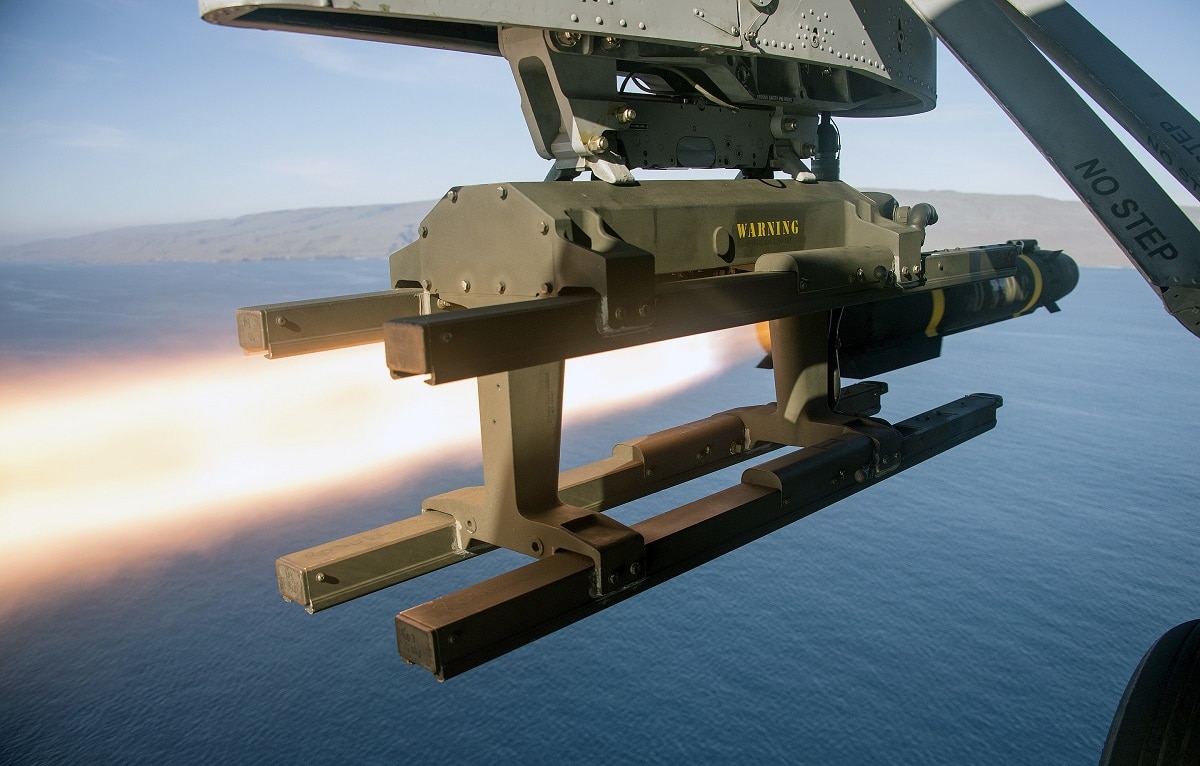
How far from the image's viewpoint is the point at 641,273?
2949mm

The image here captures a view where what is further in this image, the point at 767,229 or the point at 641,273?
the point at 767,229

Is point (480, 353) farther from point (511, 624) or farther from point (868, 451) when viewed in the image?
point (868, 451)

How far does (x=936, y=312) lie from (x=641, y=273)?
3.20 m

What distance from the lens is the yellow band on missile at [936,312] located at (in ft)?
17.9

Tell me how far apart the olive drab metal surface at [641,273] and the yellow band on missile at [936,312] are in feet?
1.55

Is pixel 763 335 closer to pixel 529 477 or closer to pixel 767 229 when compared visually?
pixel 767 229

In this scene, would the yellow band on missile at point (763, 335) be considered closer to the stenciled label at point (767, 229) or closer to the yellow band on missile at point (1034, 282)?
the yellow band on missile at point (1034, 282)

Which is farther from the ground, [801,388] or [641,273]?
[641,273]

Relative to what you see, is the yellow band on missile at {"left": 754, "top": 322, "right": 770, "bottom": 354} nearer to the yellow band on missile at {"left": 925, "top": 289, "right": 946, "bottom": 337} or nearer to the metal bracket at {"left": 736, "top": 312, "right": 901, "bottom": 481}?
the yellow band on missile at {"left": 925, "top": 289, "right": 946, "bottom": 337}

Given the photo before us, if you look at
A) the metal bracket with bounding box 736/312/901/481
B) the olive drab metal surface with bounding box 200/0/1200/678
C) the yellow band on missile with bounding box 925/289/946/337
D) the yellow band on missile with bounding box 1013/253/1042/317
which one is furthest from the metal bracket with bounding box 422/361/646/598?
the yellow band on missile with bounding box 1013/253/1042/317

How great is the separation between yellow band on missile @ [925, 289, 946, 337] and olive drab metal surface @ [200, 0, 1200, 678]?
473mm

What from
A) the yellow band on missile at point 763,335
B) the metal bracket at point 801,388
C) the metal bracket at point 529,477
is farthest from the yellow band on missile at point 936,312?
the metal bracket at point 529,477

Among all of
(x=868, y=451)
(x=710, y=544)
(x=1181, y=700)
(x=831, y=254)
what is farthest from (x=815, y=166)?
(x=1181, y=700)

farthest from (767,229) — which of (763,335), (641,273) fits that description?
(763,335)
